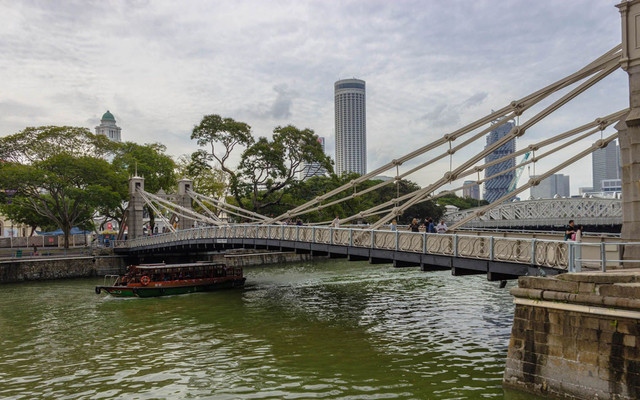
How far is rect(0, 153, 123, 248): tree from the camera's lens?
4728 cm

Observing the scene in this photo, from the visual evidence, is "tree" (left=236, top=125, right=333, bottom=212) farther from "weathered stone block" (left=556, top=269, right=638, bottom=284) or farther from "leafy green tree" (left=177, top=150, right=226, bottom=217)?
"weathered stone block" (left=556, top=269, right=638, bottom=284)

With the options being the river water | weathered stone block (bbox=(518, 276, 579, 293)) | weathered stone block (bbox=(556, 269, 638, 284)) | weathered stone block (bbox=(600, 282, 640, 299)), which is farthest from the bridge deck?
the river water

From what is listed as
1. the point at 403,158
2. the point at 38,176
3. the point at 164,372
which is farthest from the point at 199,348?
the point at 38,176

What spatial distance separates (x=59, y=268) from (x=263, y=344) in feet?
104

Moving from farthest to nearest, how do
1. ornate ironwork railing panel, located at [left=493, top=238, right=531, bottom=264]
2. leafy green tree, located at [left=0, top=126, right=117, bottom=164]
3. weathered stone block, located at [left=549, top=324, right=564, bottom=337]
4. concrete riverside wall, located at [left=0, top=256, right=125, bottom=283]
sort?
leafy green tree, located at [left=0, top=126, right=117, bottom=164]
concrete riverside wall, located at [left=0, top=256, right=125, bottom=283]
ornate ironwork railing panel, located at [left=493, top=238, right=531, bottom=264]
weathered stone block, located at [left=549, top=324, right=564, bottom=337]

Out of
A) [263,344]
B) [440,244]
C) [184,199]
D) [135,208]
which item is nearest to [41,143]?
[135,208]

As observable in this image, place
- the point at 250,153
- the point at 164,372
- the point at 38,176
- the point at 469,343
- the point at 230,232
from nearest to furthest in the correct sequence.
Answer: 1. the point at 164,372
2. the point at 469,343
3. the point at 230,232
4. the point at 38,176
5. the point at 250,153

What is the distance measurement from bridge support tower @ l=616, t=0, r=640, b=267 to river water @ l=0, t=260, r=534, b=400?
5916 millimetres

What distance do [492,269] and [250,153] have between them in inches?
1617

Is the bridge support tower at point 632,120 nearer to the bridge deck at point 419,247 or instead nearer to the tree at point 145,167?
the bridge deck at point 419,247

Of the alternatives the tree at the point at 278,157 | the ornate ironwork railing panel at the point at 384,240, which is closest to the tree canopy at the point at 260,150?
the tree at the point at 278,157

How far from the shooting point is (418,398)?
14.5m

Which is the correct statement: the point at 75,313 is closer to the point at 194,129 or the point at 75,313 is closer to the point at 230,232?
the point at 230,232

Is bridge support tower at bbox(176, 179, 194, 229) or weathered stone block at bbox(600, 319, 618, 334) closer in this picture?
weathered stone block at bbox(600, 319, 618, 334)
